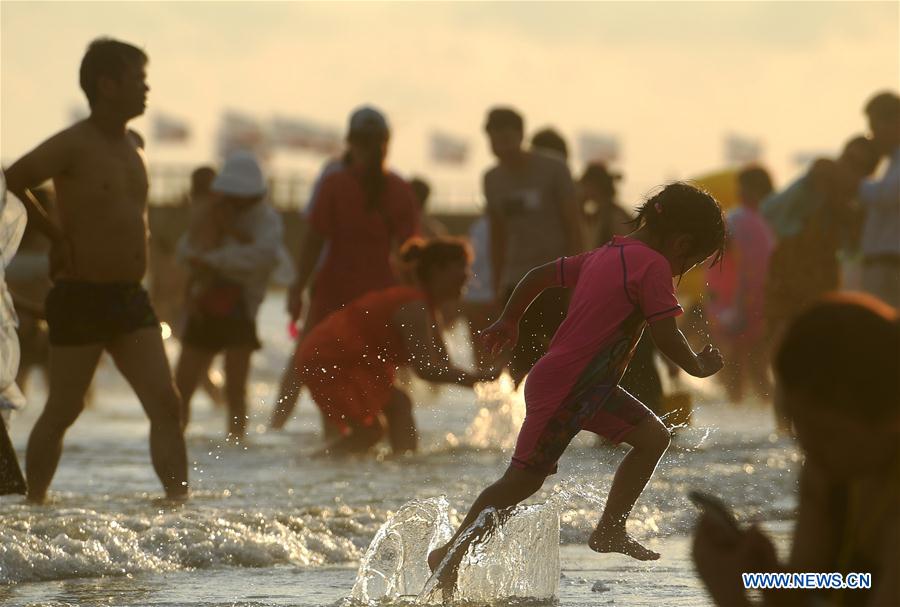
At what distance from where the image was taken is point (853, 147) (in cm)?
1173

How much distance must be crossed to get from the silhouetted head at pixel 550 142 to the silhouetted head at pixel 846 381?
9.16 meters

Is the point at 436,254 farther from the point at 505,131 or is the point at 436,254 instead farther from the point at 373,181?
the point at 373,181

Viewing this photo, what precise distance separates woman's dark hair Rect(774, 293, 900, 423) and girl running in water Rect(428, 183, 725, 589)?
2514mm

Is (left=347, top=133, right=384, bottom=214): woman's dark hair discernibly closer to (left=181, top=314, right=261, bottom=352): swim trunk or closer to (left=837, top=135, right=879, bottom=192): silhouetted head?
(left=181, top=314, right=261, bottom=352): swim trunk

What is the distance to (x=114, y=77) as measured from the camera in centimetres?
718

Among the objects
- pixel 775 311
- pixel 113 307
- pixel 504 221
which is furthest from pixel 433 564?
pixel 775 311

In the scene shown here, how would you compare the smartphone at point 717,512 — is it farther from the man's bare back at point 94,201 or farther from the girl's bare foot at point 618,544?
the man's bare back at point 94,201

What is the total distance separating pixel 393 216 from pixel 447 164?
8486 centimetres

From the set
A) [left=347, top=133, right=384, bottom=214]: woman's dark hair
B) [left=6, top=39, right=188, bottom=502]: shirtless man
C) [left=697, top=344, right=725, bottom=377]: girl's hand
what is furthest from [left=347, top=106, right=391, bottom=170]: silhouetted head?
[left=697, top=344, right=725, bottom=377]: girl's hand

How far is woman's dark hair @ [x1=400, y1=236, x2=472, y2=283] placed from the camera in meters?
8.30

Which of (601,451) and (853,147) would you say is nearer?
(601,451)

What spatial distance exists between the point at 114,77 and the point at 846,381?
5.11m

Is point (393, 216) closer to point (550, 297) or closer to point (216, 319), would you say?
point (216, 319)

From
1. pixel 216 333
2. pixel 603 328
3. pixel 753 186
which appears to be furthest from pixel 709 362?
pixel 753 186
